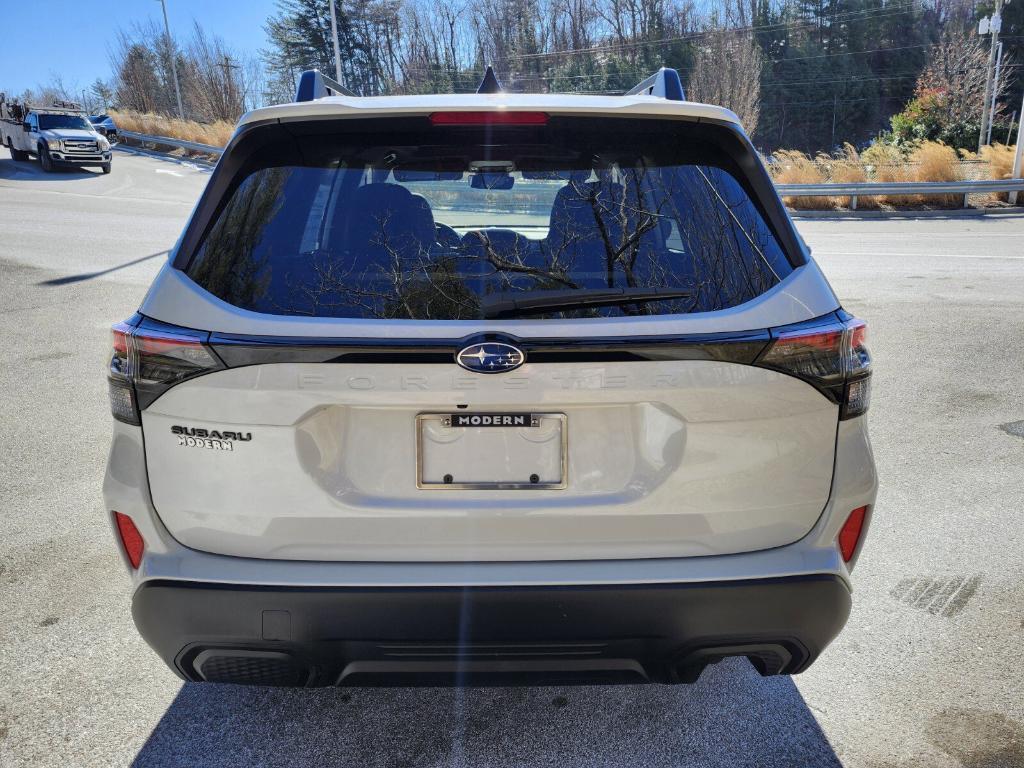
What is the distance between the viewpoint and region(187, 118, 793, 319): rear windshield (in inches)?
82.4

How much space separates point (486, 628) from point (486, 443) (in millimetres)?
460

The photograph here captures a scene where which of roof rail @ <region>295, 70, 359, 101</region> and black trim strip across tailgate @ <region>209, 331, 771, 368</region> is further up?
roof rail @ <region>295, 70, 359, 101</region>

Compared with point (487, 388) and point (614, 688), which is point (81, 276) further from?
point (487, 388)

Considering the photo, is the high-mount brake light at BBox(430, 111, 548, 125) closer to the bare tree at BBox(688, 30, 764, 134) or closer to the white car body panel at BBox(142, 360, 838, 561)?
the white car body panel at BBox(142, 360, 838, 561)

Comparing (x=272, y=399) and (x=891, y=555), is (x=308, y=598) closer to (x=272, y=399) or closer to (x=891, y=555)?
(x=272, y=399)

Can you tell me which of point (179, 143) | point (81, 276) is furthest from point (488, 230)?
point (179, 143)

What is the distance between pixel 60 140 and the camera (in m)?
26.9

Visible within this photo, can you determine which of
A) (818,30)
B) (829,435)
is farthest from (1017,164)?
(818,30)

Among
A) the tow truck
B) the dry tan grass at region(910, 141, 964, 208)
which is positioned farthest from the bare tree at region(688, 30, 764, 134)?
the tow truck

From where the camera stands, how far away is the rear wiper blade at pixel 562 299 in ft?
6.68

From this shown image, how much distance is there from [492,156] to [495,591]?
116cm

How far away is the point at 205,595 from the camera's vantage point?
6.93ft

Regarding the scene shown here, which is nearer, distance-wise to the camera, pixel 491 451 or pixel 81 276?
pixel 491 451

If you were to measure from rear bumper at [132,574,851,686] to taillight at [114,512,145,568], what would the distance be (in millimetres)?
108
